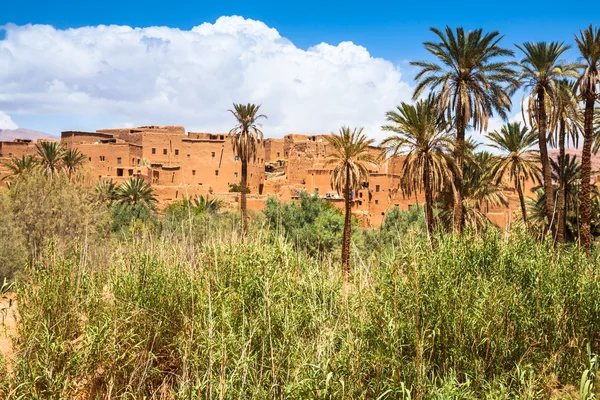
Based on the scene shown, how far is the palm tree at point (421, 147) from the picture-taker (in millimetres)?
15266

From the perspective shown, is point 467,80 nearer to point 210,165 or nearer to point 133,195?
point 133,195

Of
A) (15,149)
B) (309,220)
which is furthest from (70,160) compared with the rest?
(15,149)

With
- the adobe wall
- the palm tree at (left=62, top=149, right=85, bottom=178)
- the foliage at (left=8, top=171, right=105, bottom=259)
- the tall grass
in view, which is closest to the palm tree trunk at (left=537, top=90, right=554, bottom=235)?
the tall grass

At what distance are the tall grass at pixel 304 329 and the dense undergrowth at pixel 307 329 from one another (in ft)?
0.09

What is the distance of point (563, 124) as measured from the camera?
59.4 feet

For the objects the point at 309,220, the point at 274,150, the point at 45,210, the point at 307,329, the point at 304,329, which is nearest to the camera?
the point at 304,329

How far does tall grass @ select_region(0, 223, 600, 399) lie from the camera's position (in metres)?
5.16

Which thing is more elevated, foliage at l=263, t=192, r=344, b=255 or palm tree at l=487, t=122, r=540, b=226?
palm tree at l=487, t=122, r=540, b=226

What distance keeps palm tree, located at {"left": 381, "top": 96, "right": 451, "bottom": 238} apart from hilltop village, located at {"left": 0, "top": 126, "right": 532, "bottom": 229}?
62.0ft

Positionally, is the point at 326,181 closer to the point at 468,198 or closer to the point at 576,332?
the point at 468,198

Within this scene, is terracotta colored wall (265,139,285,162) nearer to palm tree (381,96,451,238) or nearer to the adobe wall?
the adobe wall

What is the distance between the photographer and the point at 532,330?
21.4ft

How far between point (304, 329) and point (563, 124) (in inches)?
626

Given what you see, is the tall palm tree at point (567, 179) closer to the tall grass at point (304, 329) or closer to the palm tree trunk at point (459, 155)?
the palm tree trunk at point (459, 155)
